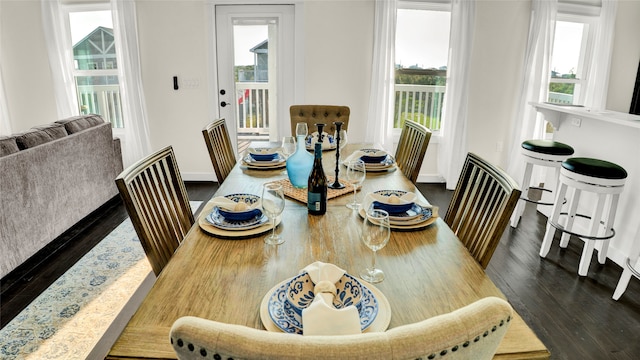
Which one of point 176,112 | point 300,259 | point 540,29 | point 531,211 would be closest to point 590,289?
point 531,211

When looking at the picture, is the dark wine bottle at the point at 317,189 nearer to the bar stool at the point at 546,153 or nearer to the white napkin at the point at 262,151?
the white napkin at the point at 262,151

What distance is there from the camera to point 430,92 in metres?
4.74

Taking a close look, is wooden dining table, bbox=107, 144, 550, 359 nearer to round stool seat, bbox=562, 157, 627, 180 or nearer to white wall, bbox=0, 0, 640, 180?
round stool seat, bbox=562, 157, 627, 180

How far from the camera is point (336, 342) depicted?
20.3 inches

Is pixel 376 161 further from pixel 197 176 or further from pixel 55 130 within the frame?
pixel 197 176

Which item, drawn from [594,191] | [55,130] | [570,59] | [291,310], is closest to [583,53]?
[570,59]

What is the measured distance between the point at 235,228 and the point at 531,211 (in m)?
3.45

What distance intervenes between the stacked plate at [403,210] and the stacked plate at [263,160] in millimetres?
803

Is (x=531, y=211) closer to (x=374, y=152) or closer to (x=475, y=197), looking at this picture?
(x=374, y=152)

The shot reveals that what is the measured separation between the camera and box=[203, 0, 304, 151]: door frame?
14.1ft

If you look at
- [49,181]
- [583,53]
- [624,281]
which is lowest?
[624,281]

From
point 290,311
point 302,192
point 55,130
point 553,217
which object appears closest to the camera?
point 290,311

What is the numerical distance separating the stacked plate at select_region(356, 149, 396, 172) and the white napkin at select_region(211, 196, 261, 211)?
872mm

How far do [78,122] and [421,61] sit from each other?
338 cm
